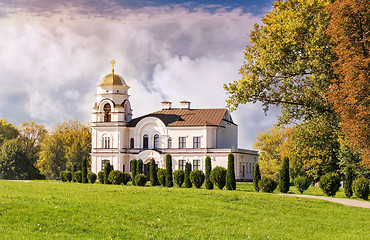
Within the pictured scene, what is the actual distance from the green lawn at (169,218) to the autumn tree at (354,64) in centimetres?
428

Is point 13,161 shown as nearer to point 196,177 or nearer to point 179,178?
point 179,178

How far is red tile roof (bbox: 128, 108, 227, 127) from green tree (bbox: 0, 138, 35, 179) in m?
17.0

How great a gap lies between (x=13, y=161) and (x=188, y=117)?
2516 centimetres

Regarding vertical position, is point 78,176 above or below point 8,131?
below

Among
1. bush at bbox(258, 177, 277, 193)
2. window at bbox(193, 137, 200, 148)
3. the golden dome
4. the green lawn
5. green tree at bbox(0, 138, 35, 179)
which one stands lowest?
the green lawn

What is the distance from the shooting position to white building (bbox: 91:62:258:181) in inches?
2263

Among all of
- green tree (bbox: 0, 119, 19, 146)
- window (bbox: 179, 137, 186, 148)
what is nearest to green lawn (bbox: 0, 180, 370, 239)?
window (bbox: 179, 137, 186, 148)

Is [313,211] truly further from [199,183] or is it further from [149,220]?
[199,183]

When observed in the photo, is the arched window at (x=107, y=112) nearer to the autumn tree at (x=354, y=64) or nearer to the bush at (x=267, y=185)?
the bush at (x=267, y=185)

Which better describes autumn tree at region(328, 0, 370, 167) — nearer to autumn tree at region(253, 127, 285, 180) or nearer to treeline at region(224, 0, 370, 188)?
treeline at region(224, 0, 370, 188)

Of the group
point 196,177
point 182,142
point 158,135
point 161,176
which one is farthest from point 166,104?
point 196,177

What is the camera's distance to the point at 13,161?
2547 inches

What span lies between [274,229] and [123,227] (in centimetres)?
565

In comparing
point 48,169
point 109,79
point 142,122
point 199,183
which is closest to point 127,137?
point 142,122
